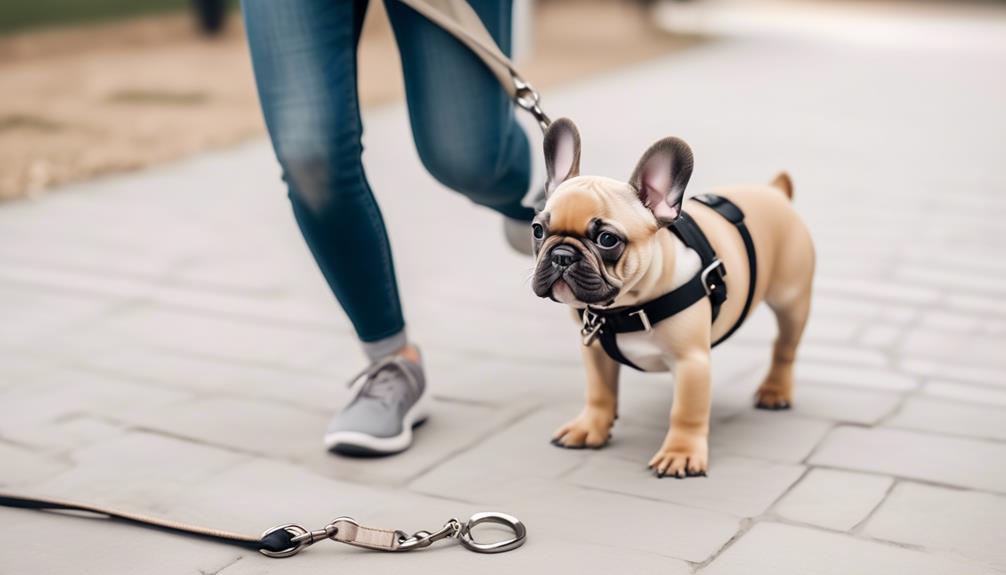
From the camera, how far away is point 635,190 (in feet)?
7.90

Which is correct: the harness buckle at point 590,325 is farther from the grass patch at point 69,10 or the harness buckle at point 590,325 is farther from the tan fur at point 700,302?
the grass patch at point 69,10

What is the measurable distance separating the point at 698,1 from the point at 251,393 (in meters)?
12.5

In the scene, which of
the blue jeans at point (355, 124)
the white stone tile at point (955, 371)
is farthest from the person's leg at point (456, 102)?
the white stone tile at point (955, 371)

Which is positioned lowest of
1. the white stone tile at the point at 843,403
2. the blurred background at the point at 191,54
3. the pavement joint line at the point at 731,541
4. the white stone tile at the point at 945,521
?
the blurred background at the point at 191,54

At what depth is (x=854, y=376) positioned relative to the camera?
3.29m

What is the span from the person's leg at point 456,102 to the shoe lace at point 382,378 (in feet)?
1.44

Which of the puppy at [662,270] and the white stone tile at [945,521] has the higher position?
the puppy at [662,270]

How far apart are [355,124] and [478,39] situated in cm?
33

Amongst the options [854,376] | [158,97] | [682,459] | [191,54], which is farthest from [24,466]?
[191,54]

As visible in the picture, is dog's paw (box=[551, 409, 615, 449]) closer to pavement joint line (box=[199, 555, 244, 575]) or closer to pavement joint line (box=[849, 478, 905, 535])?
pavement joint line (box=[849, 478, 905, 535])

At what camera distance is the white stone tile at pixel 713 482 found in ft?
8.28

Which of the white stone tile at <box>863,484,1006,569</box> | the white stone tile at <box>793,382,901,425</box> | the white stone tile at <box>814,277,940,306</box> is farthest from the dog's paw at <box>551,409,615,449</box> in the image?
the white stone tile at <box>814,277,940,306</box>

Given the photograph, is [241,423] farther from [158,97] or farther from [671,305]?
[158,97]

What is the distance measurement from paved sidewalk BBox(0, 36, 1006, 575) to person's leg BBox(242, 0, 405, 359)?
1.57 ft
